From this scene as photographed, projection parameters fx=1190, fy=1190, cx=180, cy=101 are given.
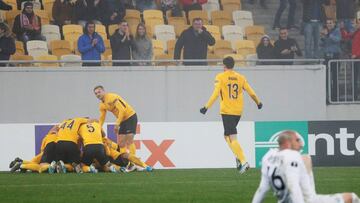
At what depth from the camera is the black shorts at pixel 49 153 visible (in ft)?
77.8

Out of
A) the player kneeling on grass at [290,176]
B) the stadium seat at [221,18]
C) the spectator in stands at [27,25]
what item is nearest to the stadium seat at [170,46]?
the stadium seat at [221,18]

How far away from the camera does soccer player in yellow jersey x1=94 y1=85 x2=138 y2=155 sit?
79.5ft

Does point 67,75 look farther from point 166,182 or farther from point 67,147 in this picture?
point 166,182

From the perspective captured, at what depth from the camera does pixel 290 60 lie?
27.7m

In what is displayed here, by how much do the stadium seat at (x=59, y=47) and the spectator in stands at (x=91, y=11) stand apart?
2.56ft

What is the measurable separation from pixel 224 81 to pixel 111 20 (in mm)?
7002

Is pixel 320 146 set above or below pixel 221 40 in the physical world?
below

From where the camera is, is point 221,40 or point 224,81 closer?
point 224,81

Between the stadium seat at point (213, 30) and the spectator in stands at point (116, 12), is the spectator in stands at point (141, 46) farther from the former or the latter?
the stadium seat at point (213, 30)

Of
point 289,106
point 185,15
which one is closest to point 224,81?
point 289,106

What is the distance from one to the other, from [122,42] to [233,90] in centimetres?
545

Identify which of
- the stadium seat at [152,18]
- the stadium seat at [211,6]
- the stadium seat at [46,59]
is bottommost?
the stadium seat at [46,59]

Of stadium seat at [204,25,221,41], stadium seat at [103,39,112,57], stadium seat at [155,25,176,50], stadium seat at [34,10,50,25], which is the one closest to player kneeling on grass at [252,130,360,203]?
stadium seat at [103,39,112,57]

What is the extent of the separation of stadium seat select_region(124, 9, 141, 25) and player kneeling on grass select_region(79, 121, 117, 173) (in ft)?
22.4
